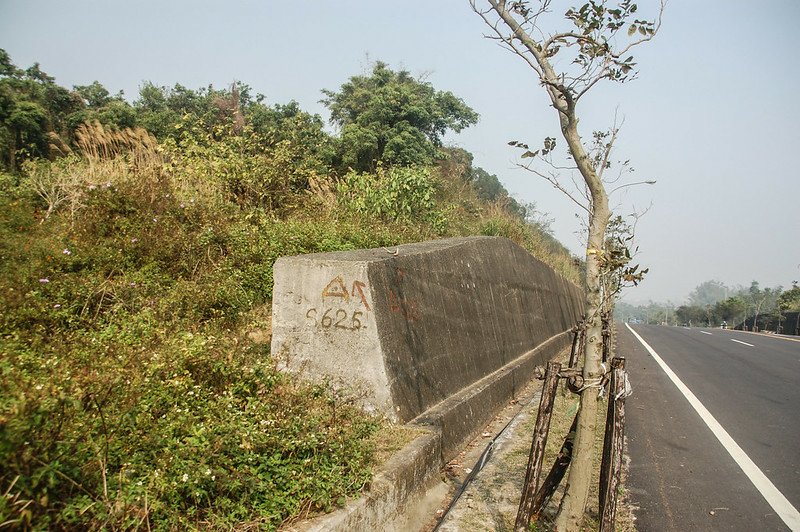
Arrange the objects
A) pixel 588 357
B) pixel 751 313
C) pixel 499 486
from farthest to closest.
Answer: pixel 751 313
pixel 499 486
pixel 588 357

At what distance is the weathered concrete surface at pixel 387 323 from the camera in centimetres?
459

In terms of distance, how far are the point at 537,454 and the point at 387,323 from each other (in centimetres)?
Result: 183

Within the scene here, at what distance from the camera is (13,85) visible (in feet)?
55.4

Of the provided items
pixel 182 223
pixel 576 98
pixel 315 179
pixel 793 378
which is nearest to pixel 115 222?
pixel 182 223

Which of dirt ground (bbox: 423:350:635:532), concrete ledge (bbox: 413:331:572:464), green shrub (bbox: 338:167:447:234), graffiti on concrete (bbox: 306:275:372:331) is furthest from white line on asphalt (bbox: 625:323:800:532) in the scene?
green shrub (bbox: 338:167:447:234)

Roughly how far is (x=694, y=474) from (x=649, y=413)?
2.65m

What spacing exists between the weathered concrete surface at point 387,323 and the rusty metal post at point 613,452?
172 centimetres

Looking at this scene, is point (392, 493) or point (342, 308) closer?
point (392, 493)

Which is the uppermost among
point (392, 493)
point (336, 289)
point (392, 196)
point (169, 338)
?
point (392, 196)

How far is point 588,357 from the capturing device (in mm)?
3170

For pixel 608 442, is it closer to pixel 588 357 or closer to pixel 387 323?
pixel 588 357

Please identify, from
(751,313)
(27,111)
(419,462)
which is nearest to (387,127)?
(27,111)

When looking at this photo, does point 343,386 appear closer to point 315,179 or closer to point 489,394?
point 489,394

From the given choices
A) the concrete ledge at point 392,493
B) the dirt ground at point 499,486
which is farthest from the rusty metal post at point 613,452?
the concrete ledge at point 392,493
